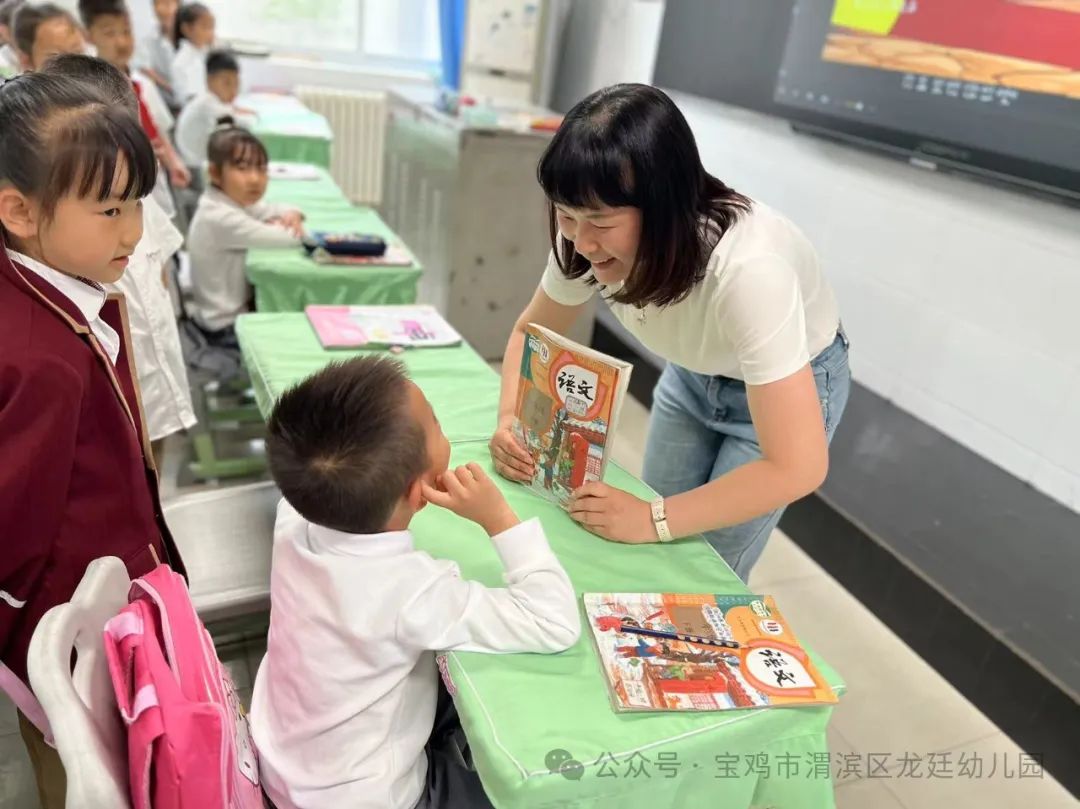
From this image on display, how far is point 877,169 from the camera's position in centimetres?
268

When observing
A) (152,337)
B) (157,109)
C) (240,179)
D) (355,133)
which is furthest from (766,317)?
(355,133)

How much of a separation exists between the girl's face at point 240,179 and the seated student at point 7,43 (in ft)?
2.17

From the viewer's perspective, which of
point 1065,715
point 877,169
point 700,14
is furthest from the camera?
point 700,14

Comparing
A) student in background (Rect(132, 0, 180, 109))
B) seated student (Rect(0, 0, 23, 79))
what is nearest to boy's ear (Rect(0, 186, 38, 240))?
seated student (Rect(0, 0, 23, 79))

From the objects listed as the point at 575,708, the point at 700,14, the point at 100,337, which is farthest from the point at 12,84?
the point at 700,14

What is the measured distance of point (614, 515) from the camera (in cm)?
115

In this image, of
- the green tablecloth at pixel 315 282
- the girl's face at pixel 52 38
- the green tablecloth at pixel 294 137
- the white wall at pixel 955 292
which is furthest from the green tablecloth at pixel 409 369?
the green tablecloth at pixel 294 137

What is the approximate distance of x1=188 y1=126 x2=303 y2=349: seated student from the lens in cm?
236

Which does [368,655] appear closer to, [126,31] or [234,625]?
[234,625]

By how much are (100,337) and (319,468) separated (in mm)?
498

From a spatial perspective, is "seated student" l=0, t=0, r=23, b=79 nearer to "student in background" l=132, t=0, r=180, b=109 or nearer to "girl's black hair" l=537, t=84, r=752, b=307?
"student in background" l=132, t=0, r=180, b=109

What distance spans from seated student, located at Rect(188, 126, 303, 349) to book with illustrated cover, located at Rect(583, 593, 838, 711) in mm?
Answer: 1803

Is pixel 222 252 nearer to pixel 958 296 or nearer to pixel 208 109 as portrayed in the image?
pixel 208 109

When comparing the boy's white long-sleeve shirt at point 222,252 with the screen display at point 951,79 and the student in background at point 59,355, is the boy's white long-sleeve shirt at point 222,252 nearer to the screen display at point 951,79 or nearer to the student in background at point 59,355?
the student in background at point 59,355
